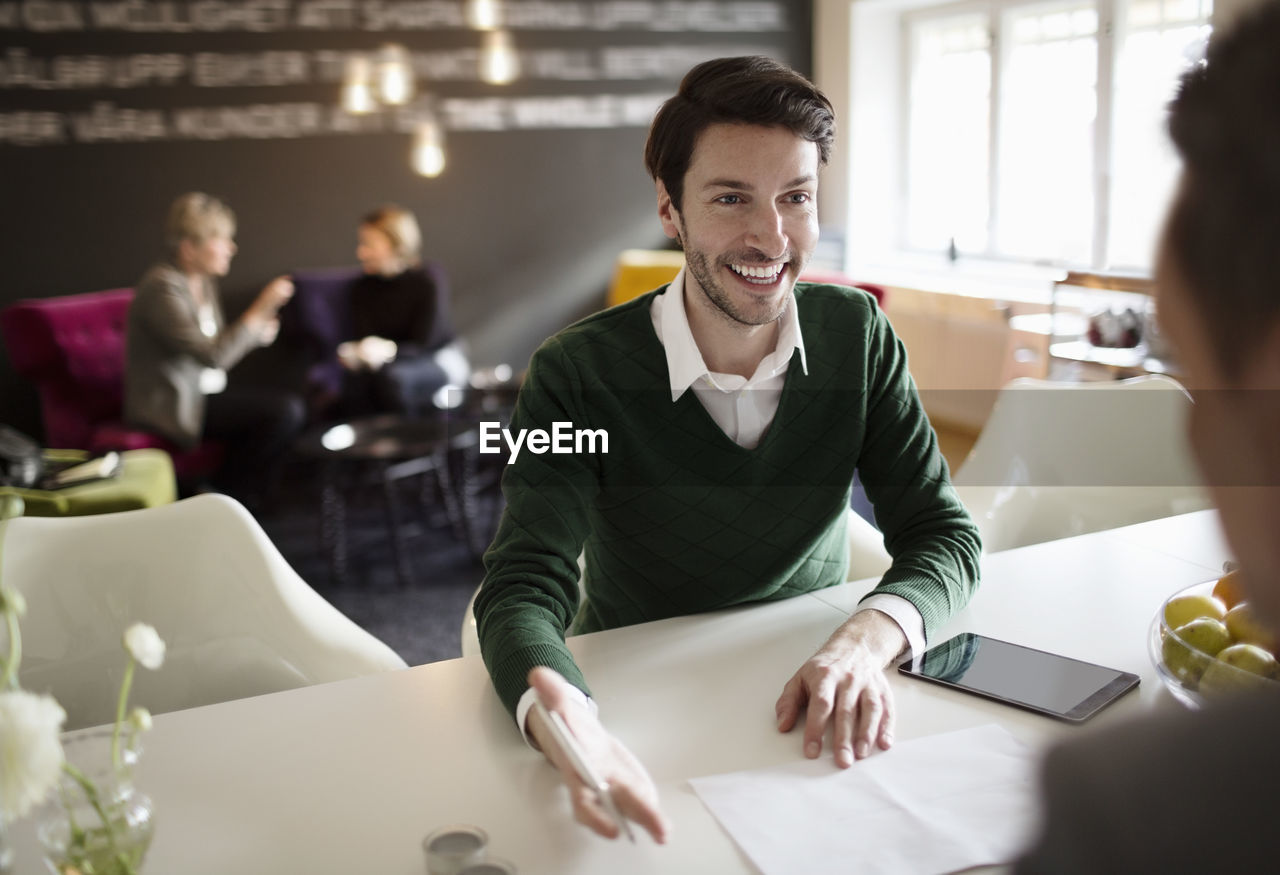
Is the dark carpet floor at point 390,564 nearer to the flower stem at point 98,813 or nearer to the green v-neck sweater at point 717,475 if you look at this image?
the green v-neck sweater at point 717,475

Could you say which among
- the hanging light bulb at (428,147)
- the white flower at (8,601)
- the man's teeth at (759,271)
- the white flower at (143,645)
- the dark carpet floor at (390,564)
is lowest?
the dark carpet floor at (390,564)

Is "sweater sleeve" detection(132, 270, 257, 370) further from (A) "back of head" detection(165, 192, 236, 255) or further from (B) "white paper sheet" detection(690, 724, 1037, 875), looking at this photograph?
(B) "white paper sheet" detection(690, 724, 1037, 875)

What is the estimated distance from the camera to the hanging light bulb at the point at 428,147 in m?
5.48

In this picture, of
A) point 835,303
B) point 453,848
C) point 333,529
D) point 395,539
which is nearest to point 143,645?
point 453,848

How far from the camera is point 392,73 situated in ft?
17.5

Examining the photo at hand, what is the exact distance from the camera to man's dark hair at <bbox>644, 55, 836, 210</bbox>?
1488mm

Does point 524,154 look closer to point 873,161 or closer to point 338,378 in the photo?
point 338,378

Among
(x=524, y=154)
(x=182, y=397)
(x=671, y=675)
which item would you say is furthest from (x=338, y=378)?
(x=671, y=675)

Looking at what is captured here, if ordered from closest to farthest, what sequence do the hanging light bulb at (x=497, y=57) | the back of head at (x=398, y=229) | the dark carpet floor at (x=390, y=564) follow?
1. the dark carpet floor at (x=390, y=564)
2. the back of head at (x=398, y=229)
3. the hanging light bulb at (x=497, y=57)

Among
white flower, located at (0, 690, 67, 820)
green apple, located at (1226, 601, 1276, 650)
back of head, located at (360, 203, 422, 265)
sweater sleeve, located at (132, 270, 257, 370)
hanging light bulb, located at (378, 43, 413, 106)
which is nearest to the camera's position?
white flower, located at (0, 690, 67, 820)

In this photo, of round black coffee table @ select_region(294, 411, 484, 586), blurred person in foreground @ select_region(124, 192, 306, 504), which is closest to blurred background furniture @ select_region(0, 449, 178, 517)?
round black coffee table @ select_region(294, 411, 484, 586)

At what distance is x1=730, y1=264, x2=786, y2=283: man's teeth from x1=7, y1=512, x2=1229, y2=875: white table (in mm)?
453

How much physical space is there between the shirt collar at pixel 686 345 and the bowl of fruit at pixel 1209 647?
620 millimetres

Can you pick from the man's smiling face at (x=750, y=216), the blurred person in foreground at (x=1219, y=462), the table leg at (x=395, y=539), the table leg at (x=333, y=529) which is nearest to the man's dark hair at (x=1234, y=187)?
the blurred person in foreground at (x=1219, y=462)
